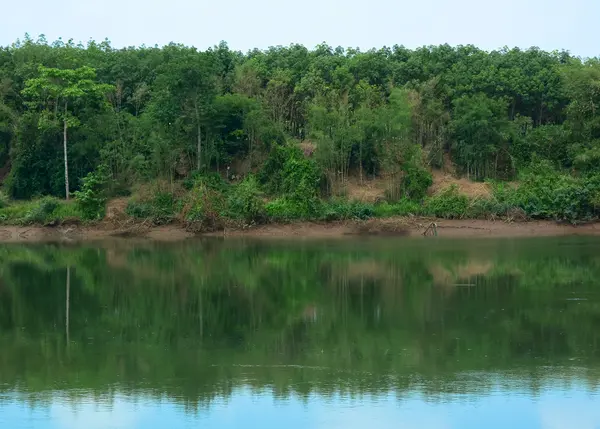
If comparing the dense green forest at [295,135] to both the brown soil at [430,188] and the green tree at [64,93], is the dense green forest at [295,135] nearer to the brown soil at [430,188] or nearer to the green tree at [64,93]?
the green tree at [64,93]

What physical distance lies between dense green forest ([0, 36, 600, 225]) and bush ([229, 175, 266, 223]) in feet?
0.22

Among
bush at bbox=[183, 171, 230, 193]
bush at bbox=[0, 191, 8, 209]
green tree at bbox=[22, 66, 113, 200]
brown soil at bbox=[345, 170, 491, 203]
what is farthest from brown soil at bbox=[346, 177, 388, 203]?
bush at bbox=[0, 191, 8, 209]

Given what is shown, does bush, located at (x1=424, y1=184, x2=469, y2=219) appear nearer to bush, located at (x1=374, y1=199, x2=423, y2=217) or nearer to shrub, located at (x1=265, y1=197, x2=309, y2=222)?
bush, located at (x1=374, y1=199, x2=423, y2=217)

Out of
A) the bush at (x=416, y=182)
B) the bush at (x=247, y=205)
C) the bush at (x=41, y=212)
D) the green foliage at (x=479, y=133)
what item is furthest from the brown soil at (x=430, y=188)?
the bush at (x=41, y=212)

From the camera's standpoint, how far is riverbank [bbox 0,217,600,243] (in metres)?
35.3

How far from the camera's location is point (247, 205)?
35.8m

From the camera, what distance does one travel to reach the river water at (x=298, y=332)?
13.6 meters

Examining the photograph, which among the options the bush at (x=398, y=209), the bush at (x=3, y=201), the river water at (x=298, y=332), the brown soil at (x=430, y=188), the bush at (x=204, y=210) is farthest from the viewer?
the bush at (x=3, y=201)

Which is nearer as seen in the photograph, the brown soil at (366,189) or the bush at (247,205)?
the bush at (247,205)

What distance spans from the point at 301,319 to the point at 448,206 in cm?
1764

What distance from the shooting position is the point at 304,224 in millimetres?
36156

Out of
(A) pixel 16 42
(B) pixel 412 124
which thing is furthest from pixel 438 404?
(A) pixel 16 42

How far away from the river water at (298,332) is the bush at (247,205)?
5.20 meters

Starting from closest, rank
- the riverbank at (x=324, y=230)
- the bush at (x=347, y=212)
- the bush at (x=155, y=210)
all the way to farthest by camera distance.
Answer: the riverbank at (x=324, y=230) < the bush at (x=347, y=212) < the bush at (x=155, y=210)
